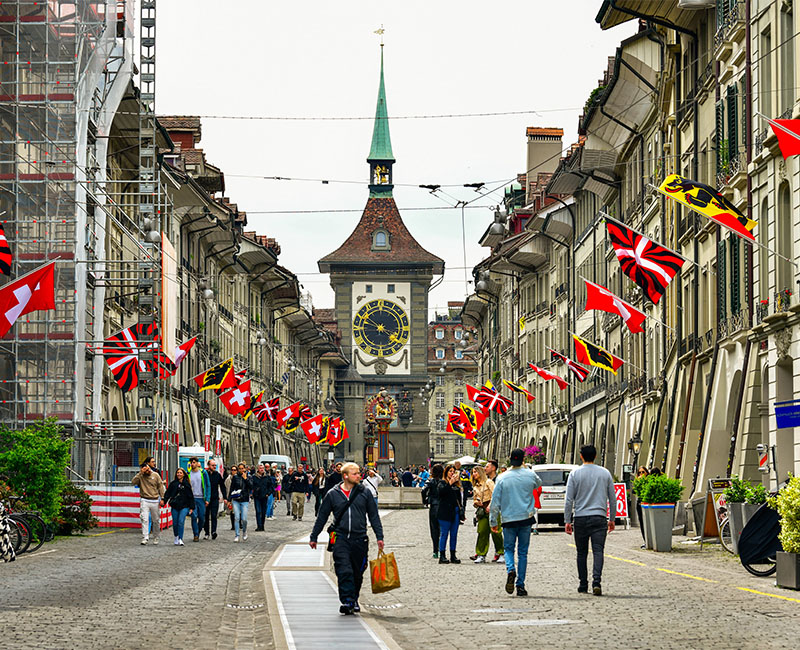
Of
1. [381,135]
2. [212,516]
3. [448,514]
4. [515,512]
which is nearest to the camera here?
[515,512]

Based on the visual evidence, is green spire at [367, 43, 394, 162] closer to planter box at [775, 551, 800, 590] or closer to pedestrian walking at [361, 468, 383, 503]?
pedestrian walking at [361, 468, 383, 503]

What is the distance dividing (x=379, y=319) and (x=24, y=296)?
119367 mm

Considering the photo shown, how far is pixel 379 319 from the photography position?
14950 cm

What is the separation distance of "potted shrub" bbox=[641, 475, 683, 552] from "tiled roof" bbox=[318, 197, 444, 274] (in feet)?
403

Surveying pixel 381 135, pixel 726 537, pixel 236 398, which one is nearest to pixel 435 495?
pixel 726 537

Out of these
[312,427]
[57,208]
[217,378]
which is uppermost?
[57,208]

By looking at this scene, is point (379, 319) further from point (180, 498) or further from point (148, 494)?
point (148, 494)

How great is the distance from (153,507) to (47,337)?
9949mm

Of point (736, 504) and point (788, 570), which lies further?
point (736, 504)

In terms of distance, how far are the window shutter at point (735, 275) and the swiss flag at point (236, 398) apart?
Answer: 2123cm

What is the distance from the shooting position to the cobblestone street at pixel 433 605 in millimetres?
12695

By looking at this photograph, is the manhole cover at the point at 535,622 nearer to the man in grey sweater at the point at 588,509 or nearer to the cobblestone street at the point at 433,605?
the cobblestone street at the point at 433,605

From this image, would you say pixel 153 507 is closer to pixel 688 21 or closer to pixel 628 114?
pixel 688 21

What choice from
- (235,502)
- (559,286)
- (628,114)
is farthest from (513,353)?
(235,502)
